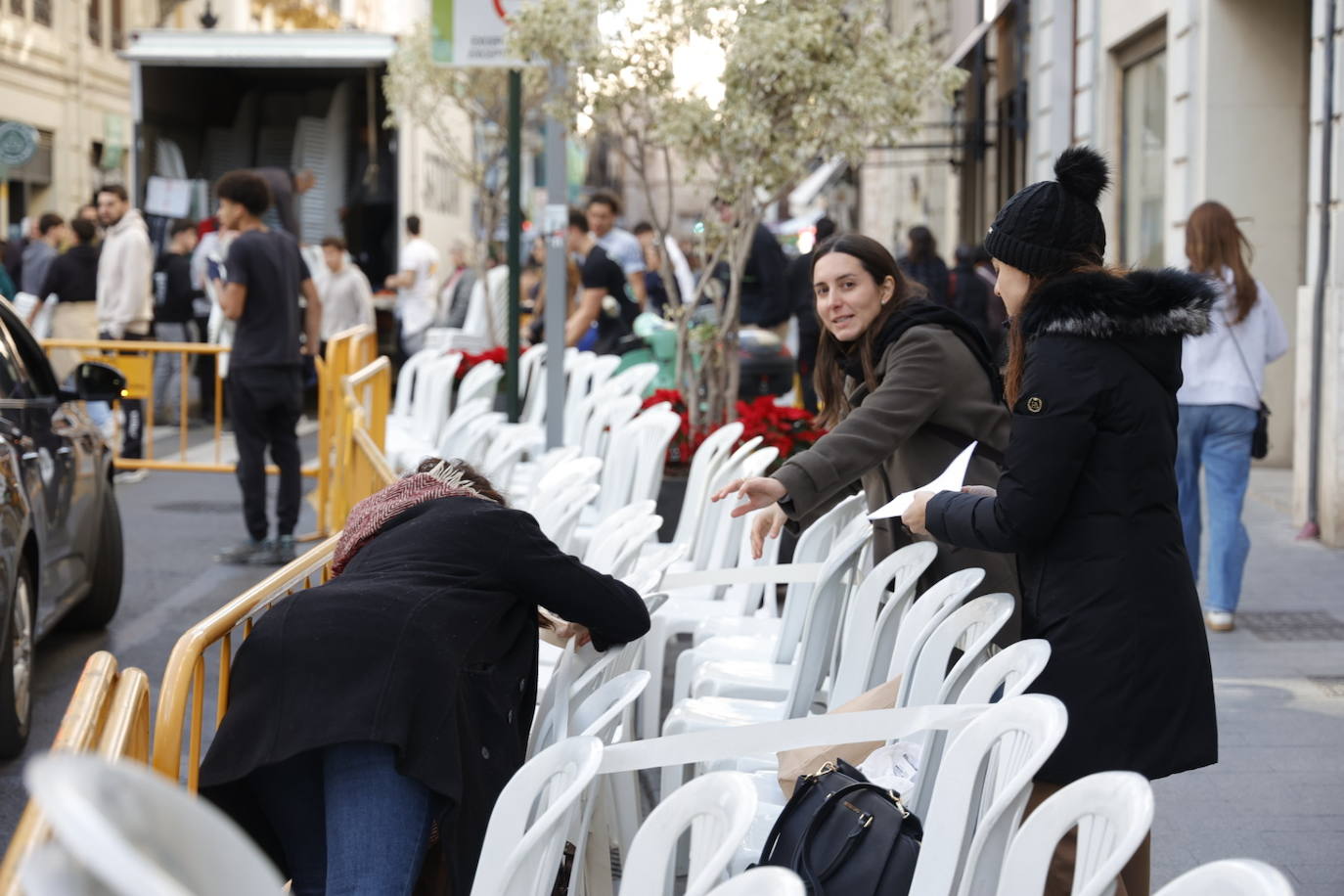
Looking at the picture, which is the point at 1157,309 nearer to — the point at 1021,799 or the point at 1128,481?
the point at 1128,481

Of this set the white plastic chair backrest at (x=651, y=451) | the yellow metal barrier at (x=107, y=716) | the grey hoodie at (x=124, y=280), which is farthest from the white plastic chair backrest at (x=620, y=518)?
the grey hoodie at (x=124, y=280)

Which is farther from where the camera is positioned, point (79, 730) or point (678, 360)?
point (678, 360)

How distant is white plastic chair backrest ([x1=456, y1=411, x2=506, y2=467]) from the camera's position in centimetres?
859

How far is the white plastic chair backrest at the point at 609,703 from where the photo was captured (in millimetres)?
3336

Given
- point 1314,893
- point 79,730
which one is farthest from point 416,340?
point 79,730

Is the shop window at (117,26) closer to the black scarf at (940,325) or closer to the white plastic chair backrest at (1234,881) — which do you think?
the black scarf at (940,325)

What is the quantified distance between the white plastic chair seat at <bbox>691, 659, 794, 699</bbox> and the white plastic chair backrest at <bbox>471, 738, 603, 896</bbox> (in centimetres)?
218

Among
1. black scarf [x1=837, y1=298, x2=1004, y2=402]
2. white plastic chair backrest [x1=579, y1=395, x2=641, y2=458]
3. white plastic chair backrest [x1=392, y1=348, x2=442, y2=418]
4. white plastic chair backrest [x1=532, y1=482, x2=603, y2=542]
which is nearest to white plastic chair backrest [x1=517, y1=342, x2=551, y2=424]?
white plastic chair backrest [x1=392, y1=348, x2=442, y2=418]

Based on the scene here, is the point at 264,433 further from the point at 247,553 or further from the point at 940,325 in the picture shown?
the point at 940,325

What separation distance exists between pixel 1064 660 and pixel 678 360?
624cm

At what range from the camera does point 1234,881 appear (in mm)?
1939

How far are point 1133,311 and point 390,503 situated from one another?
164 centimetres

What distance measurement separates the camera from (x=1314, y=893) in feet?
14.4

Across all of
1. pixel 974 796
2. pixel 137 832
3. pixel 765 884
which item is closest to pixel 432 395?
pixel 974 796
